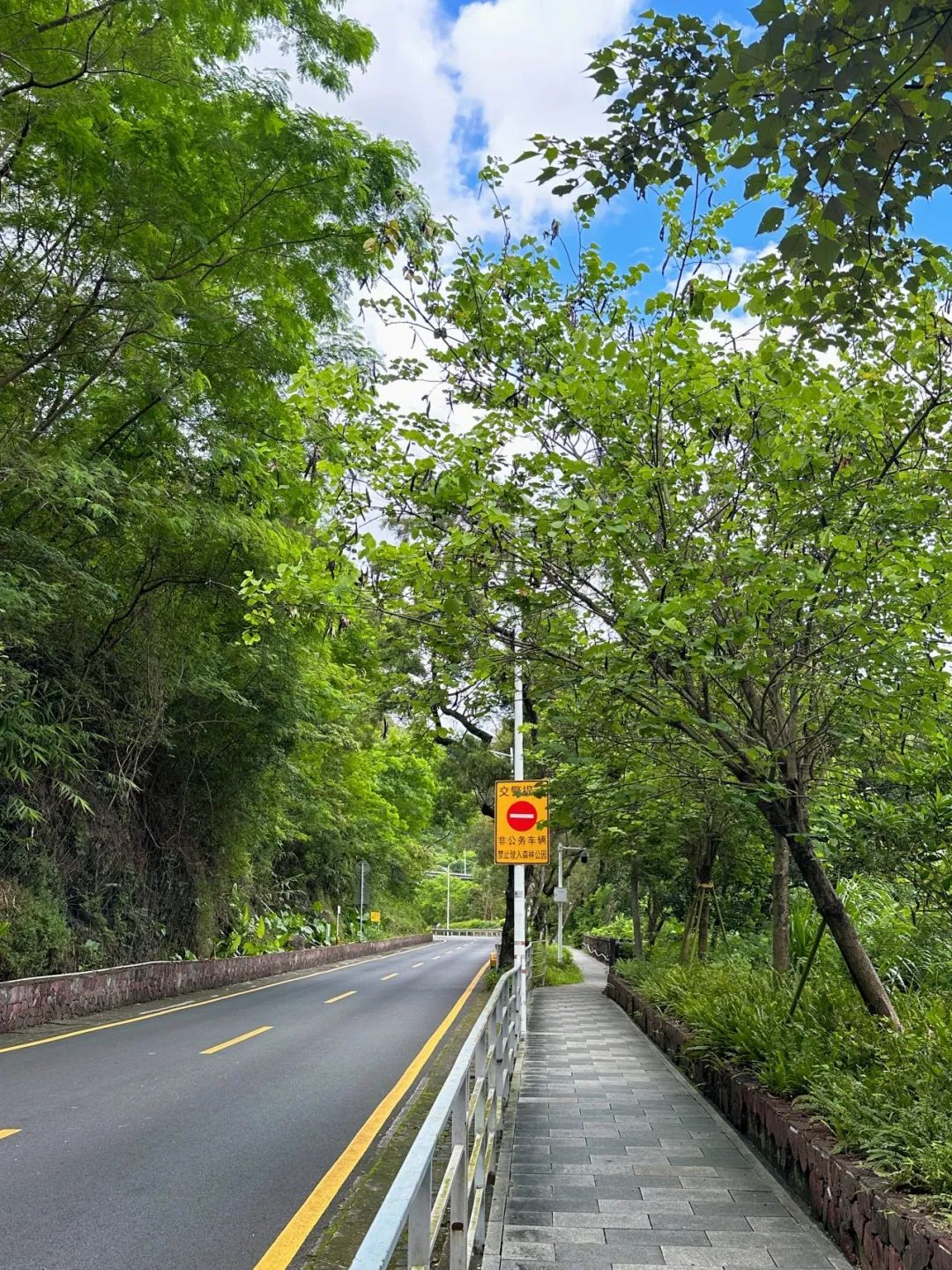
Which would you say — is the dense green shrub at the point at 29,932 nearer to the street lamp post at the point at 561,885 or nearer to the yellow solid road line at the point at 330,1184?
the yellow solid road line at the point at 330,1184

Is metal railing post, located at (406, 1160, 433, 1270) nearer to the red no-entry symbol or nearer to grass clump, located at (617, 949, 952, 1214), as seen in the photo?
grass clump, located at (617, 949, 952, 1214)

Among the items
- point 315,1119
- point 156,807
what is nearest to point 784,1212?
point 315,1119

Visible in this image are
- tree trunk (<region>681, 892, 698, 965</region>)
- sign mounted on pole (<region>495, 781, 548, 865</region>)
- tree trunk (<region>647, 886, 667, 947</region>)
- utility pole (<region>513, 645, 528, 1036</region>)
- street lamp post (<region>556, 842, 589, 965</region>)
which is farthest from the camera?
street lamp post (<region>556, 842, 589, 965</region>)

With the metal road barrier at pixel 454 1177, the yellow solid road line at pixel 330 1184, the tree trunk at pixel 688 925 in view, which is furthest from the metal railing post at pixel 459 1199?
the tree trunk at pixel 688 925

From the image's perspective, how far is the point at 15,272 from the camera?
9.67 meters

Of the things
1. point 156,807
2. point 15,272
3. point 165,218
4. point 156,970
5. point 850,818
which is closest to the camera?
point 850,818

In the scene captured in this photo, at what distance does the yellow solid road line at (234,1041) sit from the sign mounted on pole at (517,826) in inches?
158

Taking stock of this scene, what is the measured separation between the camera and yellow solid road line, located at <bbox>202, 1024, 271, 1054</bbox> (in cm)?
1080

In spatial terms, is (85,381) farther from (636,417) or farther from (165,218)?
(636,417)

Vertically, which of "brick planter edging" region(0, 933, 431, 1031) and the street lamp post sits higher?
the street lamp post

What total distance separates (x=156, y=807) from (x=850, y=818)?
1553 cm

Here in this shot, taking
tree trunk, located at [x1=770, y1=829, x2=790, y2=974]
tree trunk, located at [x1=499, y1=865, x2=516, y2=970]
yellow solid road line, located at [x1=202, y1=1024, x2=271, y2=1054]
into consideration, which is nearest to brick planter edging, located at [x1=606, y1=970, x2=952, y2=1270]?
tree trunk, located at [x1=770, y1=829, x2=790, y2=974]

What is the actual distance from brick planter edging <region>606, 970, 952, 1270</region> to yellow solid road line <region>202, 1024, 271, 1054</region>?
19.3ft

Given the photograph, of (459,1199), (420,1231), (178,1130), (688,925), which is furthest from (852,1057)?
(688,925)
